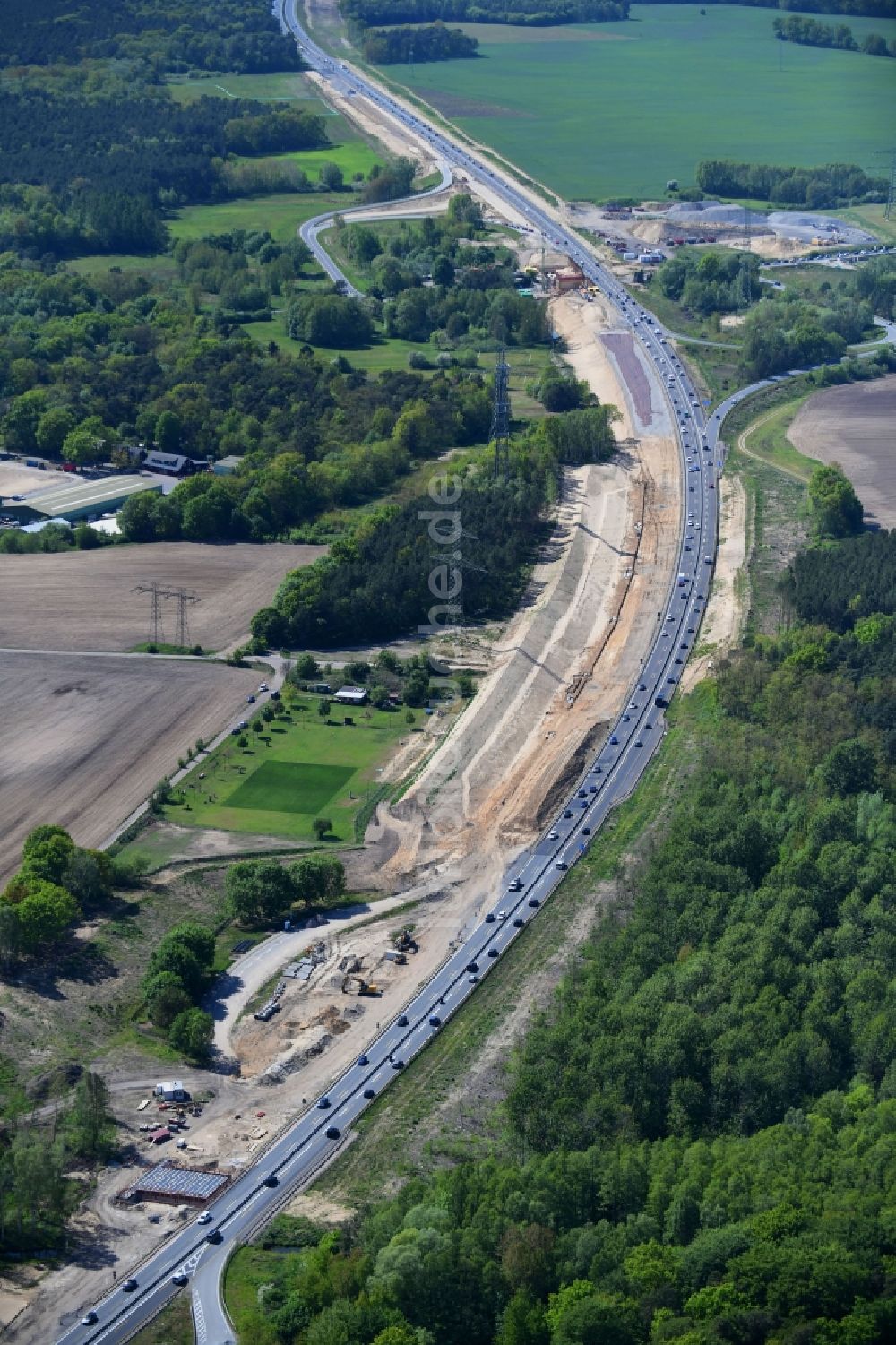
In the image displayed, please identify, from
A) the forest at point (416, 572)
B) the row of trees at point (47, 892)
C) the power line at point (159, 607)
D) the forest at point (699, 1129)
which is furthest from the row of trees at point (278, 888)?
the power line at point (159, 607)

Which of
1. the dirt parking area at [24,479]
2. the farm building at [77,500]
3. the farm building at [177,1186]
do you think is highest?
the farm building at [77,500]

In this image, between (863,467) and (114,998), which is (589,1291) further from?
(863,467)

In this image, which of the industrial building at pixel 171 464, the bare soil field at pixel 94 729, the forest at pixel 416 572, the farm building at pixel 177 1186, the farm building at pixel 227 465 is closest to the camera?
the farm building at pixel 177 1186

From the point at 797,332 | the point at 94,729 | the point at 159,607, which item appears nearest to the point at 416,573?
the point at 159,607

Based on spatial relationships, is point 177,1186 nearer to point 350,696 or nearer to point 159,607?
point 350,696

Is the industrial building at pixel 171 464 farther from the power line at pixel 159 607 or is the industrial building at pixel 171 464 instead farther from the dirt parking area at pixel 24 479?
the power line at pixel 159 607

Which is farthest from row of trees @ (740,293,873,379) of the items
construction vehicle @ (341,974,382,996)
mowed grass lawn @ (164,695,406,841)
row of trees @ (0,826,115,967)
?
construction vehicle @ (341,974,382,996)
